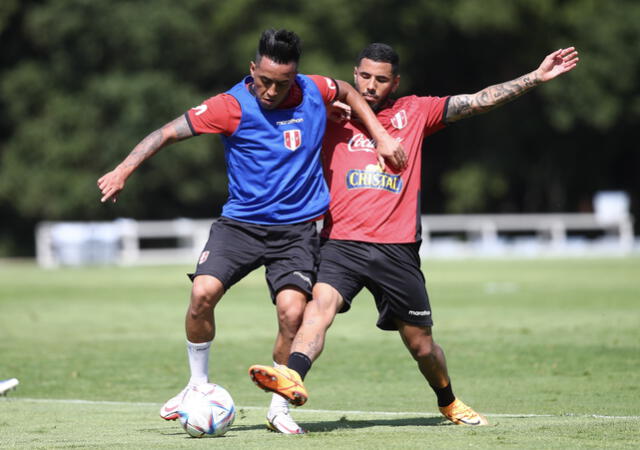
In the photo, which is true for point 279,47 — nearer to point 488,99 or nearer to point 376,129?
point 376,129

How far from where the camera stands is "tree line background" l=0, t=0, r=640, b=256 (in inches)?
1769

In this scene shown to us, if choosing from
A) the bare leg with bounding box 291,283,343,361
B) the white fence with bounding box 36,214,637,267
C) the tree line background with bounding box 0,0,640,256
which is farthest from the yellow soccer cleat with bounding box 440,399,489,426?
the tree line background with bounding box 0,0,640,256

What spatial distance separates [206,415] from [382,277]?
152 centimetres

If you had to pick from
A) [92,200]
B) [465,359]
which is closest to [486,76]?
[92,200]

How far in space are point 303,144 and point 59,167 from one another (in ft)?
128

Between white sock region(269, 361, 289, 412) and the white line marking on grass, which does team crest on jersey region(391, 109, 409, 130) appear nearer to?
white sock region(269, 361, 289, 412)

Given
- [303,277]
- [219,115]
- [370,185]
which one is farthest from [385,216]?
[219,115]

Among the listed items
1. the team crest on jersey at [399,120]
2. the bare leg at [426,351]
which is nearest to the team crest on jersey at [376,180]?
the team crest on jersey at [399,120]

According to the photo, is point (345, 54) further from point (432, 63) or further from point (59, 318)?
point (59, 318)

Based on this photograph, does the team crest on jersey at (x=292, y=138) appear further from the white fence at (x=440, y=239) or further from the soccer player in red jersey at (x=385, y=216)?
the white fence at (x=440, y=239)

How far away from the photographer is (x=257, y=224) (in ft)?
26.0

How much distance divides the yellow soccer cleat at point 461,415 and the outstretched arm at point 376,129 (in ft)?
5.75

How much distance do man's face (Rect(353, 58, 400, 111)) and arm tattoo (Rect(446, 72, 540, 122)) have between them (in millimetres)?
482

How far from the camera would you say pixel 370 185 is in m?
8.16
